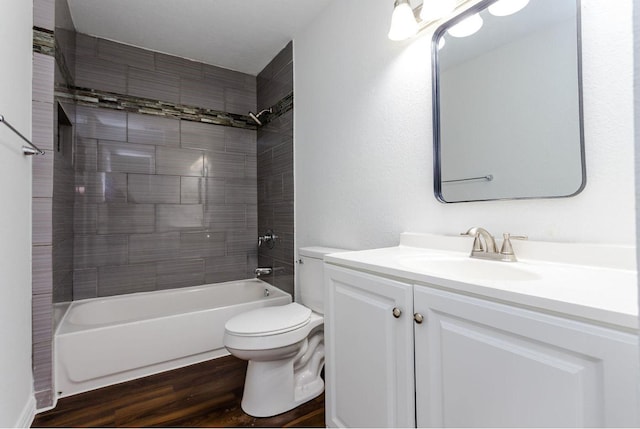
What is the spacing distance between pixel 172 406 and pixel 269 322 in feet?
2.23

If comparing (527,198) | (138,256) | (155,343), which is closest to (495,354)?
(527,198)

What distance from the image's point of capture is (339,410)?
120cm

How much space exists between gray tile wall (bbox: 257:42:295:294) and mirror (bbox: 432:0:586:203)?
145 cm

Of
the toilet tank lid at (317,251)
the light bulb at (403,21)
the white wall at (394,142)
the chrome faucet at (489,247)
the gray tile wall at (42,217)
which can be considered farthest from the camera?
the toilet tank lid at (317,251)

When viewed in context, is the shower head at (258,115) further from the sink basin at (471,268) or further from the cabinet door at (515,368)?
the cabinet door at (515,368)

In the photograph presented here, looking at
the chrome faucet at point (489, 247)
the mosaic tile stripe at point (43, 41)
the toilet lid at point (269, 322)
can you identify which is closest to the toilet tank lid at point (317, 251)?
the toilet lid at point (269, 322)

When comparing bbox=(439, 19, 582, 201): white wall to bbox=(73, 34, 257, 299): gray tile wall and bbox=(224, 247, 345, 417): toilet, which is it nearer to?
bbox=(224, 247, 345, 417): toilet

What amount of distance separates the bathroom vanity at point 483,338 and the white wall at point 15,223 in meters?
1.29

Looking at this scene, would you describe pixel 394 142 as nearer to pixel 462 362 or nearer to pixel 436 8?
pixel 436 8

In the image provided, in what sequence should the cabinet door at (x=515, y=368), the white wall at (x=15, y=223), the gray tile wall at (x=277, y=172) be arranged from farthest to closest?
the gray tile wall at (x=277, y=172) → the white wall at (x=15, y=223) → the cabinet door at (x=515, y=368)

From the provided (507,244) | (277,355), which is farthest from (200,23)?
(507,244)

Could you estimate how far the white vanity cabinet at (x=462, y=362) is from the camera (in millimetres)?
551

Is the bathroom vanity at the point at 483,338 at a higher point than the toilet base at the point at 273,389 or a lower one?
higher

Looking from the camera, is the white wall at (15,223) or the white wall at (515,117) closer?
the white wall at (515,117)
